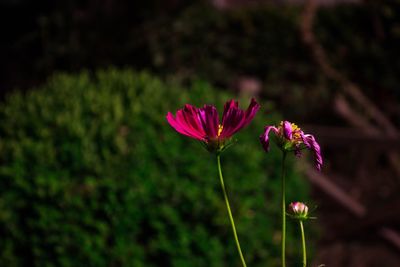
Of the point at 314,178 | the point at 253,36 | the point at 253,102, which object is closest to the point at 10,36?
the point at 253,36

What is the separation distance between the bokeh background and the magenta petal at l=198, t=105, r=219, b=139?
2190mm

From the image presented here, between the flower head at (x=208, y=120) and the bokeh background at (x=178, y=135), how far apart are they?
86.4 inches

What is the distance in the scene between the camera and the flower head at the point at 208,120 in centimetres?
101

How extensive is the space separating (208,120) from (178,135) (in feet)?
8.13

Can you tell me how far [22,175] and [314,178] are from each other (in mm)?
2272

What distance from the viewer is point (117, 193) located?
3.25 m

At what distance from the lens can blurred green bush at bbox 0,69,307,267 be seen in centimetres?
321

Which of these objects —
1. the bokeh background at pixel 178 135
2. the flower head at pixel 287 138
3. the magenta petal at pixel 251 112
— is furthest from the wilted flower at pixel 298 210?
the bokeh background at pixel 178 135

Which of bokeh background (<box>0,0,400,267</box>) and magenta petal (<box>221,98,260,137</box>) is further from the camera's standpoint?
bokeh background (<box>0,0,400,267</box>)

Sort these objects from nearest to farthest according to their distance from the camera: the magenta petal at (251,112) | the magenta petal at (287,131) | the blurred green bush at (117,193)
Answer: the magenta petal at (251,112) < the magenta petal at (287,131) < the blurred green bush at (117,193)

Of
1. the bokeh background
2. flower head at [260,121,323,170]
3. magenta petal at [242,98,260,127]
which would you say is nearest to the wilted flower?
flower head at [260,121,323,170]

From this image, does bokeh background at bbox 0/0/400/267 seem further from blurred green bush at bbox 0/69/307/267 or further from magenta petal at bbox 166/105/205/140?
magenta petal at bbox 166/105/205/140

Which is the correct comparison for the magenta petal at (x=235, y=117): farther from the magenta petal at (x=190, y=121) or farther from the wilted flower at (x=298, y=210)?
the wilted flower at (x=298, y=210)

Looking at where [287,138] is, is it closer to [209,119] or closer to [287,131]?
[287,131]
